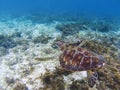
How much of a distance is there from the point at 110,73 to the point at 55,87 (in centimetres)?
200

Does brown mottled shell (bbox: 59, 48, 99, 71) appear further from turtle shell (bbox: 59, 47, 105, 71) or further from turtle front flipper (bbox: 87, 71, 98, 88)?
turtle front flipper (bbox: 87, 71, 98, 88)

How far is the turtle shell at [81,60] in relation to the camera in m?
6.63

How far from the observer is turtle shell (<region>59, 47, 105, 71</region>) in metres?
6.63

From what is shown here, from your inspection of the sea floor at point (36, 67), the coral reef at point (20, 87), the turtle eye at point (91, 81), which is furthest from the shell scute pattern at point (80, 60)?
the coral reef at point (20, 87)

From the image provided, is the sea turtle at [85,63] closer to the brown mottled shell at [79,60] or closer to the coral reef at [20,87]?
the brown mottled shell at [79,60]

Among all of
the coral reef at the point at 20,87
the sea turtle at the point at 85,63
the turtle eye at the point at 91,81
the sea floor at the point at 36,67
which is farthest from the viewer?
the coral reef at the point at 20,87

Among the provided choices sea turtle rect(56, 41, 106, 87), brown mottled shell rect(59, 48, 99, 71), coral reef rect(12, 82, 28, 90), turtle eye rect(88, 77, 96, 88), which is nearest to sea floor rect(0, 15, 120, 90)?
coral reef rect(12, 82, 28, 90)

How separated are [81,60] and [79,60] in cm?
7

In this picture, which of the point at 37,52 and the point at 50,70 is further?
the point at 37,52

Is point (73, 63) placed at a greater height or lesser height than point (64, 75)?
greater

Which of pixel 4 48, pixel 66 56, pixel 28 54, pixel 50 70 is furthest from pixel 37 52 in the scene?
pixel 66 56

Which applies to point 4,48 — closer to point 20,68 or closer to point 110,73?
point 20,68

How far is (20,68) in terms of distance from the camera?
9.04m

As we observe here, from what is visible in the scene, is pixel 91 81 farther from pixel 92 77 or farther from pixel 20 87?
pixel 20 87
